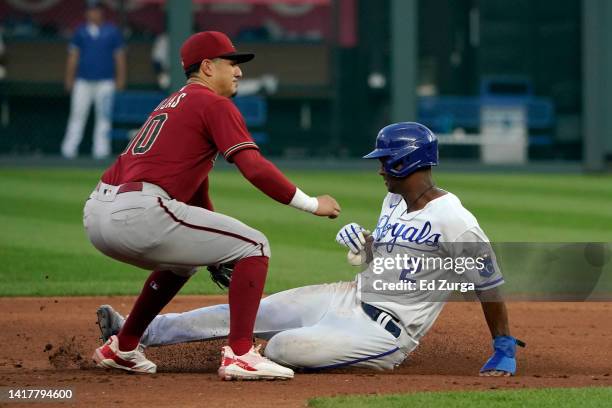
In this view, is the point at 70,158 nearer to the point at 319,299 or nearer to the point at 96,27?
the point at 96,27

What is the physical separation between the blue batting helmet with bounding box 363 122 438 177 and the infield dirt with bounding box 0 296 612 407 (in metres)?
0.90

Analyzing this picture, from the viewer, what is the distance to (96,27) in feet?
55.2

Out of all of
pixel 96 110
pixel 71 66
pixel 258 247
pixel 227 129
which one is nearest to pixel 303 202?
pixel 258 247

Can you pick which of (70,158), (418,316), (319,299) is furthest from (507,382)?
(70,158)

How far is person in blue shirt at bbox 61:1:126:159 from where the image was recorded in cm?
1675

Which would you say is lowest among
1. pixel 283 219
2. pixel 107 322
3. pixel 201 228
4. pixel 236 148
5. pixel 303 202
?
pixel 283 219

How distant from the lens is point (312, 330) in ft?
18.0

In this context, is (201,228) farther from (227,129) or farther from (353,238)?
(353,238)

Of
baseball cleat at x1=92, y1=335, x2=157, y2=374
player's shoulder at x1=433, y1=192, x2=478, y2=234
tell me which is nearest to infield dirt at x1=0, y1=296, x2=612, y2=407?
baseball cleat at x1=92, y1=335, x2=157, y2=374

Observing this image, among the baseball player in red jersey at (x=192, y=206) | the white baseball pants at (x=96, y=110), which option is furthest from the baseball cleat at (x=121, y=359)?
the white baseball pants at (x=96, y=110)

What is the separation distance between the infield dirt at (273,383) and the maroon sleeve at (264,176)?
80 cm

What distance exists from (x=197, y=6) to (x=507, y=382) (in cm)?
1414

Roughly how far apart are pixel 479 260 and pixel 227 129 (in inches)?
47.1

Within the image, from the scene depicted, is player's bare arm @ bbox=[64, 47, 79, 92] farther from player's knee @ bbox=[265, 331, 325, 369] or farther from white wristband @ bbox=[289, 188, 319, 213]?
white wristband @ bbox=[289, 188, 319, 213]
